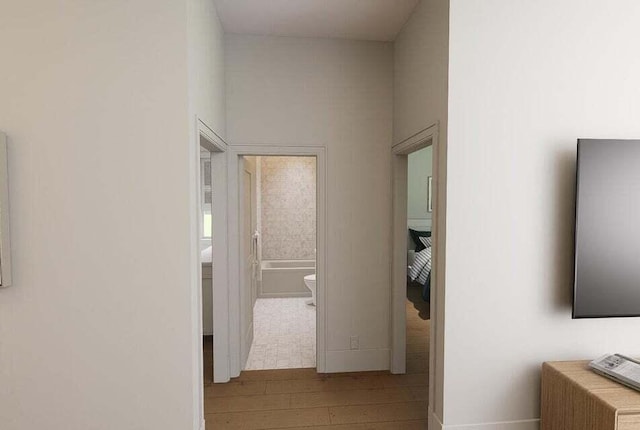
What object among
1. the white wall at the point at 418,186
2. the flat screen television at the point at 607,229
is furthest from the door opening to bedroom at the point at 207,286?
the white wall at the point at 418,186

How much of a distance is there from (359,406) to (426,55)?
252cm

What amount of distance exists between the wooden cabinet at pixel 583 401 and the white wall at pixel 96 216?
80.5 inches

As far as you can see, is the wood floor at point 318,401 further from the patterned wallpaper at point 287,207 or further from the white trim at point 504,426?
the patterned wallpaper at point 287,207

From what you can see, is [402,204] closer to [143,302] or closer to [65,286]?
[143,302]

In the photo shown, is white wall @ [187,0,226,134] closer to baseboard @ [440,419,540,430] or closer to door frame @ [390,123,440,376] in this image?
door frame @ [390,123,440,376]

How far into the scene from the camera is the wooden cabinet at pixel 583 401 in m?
1.62

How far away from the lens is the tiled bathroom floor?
3297 millimetres

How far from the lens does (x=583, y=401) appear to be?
5.85 feet

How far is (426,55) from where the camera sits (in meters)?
2.32

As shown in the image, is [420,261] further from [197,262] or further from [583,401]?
[197,262]

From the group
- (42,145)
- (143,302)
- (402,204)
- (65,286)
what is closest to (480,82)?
(402,204)

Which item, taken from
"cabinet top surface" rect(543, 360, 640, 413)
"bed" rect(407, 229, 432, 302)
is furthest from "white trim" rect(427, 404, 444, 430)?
"bed" rect(407, 229, 432, 302)

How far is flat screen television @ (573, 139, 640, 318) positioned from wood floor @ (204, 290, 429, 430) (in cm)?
136

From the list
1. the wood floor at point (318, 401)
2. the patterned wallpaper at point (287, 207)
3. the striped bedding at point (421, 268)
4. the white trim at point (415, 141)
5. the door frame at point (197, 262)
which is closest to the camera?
the door frame at point (197, 262)
